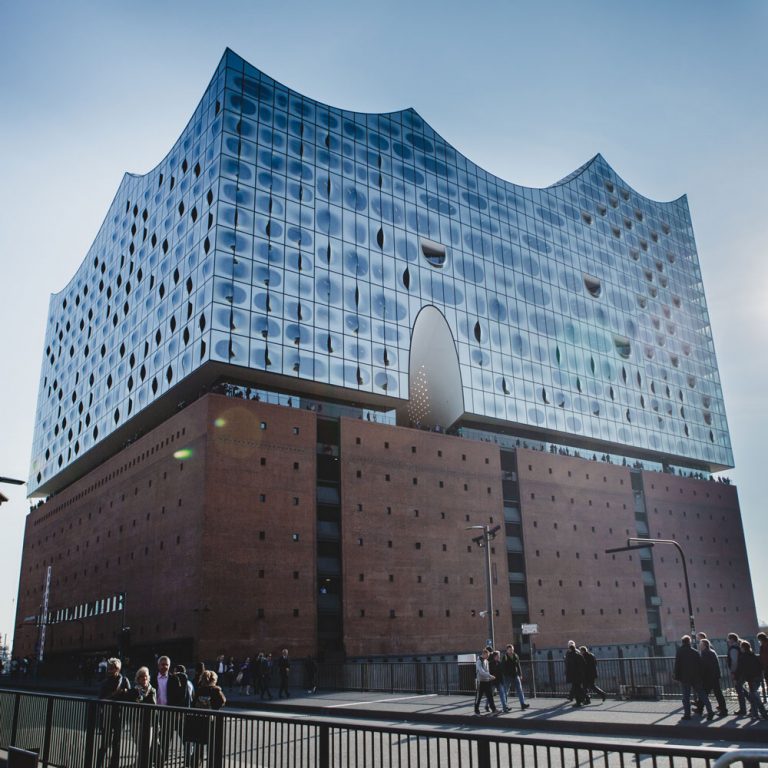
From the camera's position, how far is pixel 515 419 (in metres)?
59.5

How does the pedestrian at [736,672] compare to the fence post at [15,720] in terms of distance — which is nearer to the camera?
the fence post at [15,720]

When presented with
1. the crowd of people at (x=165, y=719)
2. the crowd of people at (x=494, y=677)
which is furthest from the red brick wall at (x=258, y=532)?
the crowd of people at (x=165, y=719)

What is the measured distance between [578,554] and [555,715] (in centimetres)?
4327

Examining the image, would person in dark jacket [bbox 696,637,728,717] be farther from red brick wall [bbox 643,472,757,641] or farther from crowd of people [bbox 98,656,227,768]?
red brick wall [bbox 643,472,757,641]

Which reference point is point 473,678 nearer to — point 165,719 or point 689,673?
point 689,673

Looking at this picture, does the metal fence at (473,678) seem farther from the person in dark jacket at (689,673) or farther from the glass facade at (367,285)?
the glass facade at (367,285)

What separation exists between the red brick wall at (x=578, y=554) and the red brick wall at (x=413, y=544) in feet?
13.3

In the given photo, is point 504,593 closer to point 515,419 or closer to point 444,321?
point 515,419

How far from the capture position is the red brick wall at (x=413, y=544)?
45812 mm

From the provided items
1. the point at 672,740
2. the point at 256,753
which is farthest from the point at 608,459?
the point at 256,753

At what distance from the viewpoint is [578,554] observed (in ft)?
193

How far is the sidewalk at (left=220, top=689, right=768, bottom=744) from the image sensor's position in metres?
14.7

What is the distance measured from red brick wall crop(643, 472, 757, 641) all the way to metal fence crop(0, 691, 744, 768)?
58.8 metres

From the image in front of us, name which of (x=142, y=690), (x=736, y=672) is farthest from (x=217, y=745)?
(x=736, y=672)
